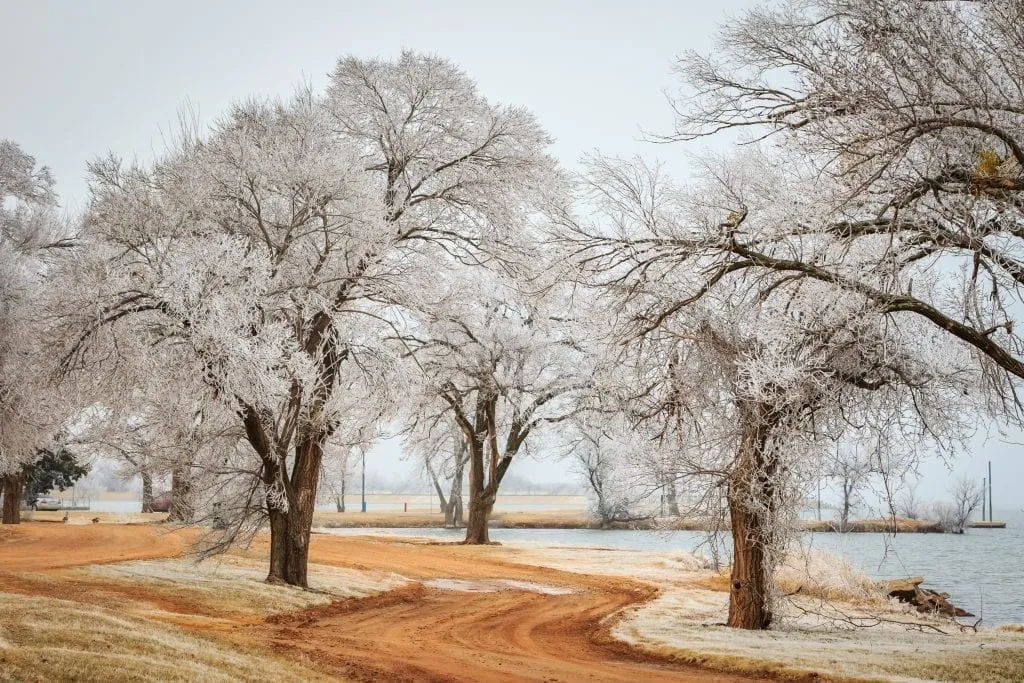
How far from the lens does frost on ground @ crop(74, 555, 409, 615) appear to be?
51.3 ft

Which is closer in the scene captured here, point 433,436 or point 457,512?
point 433,436

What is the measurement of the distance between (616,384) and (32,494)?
129ft

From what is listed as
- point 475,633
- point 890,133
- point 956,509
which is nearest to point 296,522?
point 475,633

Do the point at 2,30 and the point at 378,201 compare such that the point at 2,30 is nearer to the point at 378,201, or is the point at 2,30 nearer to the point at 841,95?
the point at 378,201

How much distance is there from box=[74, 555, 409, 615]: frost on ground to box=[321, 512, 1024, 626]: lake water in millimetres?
6152

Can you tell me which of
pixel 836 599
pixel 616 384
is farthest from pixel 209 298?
pixel 836 599

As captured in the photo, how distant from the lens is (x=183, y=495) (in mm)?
18875

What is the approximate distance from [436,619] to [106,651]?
7.94 m

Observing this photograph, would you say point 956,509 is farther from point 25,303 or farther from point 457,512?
point 25,303

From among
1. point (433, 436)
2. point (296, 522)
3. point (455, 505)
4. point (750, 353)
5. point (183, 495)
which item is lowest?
point (455, 505)

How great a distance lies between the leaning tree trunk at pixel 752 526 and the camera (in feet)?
45.3

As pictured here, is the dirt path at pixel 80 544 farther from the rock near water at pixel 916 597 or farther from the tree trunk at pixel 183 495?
the rock near water at pixel 916 597

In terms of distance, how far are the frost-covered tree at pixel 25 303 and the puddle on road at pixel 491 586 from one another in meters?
8.84

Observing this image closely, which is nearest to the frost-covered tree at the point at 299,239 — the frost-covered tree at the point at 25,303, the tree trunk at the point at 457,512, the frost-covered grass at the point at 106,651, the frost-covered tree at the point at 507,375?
the frost-covered tree at the point at 25,303
